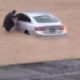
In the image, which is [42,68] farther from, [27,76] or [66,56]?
[66,56]

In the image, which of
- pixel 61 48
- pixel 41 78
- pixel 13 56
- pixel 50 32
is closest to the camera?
pixel 41 78

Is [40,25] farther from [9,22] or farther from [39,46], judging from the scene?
[39,46]

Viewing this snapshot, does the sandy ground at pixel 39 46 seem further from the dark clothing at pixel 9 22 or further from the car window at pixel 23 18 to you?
the car window at pixel 23 18

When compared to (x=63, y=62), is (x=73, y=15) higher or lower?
lower

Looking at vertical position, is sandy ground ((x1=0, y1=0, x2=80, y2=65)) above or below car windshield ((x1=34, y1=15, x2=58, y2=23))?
below

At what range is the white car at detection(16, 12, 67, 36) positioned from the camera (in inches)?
878

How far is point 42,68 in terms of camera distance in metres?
13.1

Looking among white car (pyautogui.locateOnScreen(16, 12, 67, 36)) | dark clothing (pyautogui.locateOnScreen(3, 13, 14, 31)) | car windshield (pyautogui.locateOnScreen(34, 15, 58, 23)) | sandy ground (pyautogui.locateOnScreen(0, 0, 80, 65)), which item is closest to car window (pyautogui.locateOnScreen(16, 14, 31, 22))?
white car (pyautogui.locateOnScreen(16, 12, 67, 36))

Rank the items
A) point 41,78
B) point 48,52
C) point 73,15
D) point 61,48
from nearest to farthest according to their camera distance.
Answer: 1. point 41,78
2. point 48,52
3. point 61,48
4. point 73,15

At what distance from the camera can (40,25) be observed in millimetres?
22453

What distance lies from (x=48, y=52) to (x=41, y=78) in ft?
22.2

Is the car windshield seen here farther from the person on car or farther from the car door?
the person on car

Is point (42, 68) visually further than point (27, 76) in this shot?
Yes

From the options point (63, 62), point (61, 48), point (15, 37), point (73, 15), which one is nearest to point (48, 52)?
point (61, 48)
